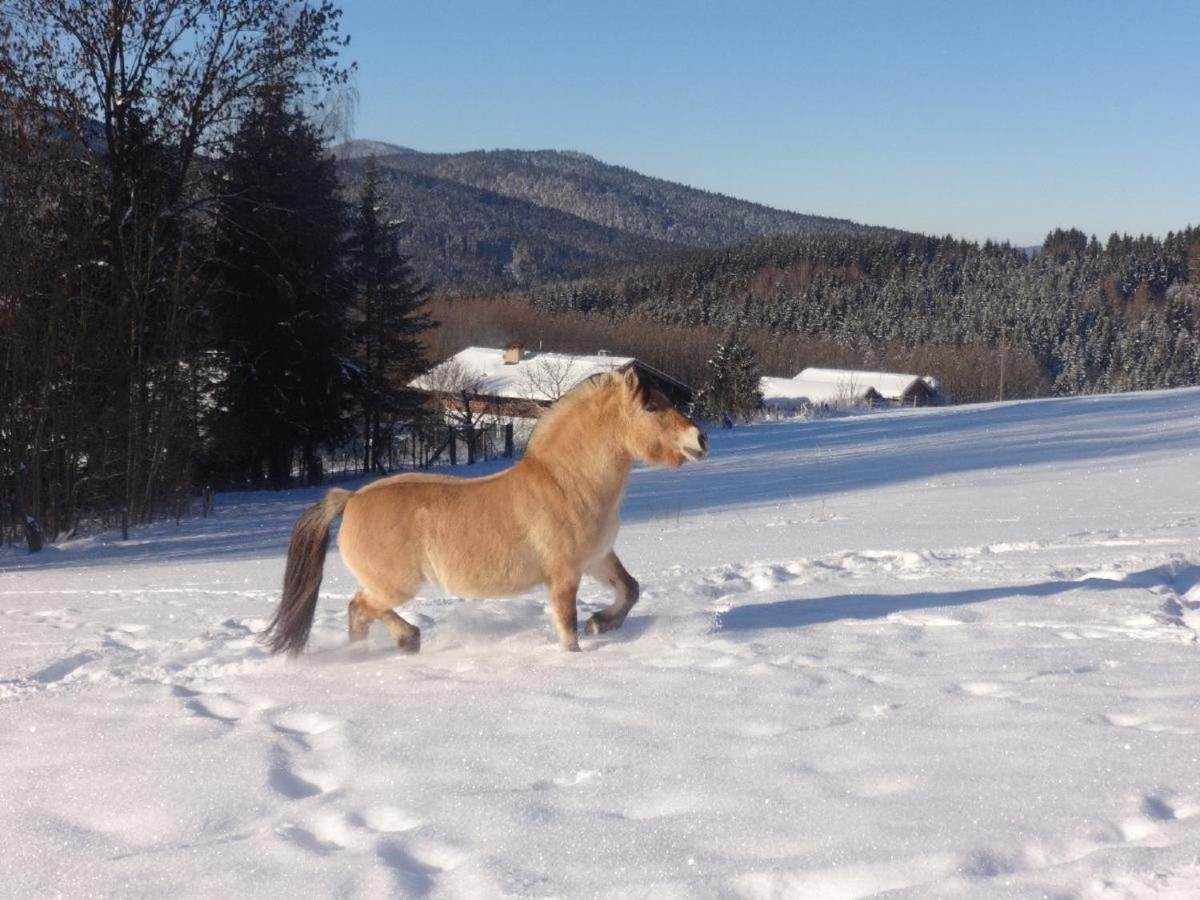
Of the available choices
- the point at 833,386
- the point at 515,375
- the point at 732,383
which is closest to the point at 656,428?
the point at 732,383

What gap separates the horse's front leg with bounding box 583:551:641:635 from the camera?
557cm

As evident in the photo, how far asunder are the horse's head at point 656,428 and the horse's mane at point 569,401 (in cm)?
13

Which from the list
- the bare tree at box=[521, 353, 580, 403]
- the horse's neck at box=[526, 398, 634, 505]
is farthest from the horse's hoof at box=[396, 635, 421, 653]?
the bare tree at box=[521, 353, 580, 403]

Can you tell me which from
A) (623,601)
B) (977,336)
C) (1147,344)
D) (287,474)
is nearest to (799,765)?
(623,601)

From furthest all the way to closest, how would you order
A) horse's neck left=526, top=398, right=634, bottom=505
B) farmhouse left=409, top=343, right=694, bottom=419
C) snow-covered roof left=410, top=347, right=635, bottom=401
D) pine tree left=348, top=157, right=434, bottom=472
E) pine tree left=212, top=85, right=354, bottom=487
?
snow-covered roof left=410, top=347, right=635, bottom=401 < farmhouse left=409, top=343, right=694, bottom=419 < pine tree left=348, top=157, right=434, bottom=472 < pine tree left=212, top=85, right=354, bottom=487 < horse's neck left=526, top=398, right=634, bottom=505

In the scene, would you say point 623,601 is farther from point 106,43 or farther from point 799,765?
point 106,43

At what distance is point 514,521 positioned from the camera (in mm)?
5293

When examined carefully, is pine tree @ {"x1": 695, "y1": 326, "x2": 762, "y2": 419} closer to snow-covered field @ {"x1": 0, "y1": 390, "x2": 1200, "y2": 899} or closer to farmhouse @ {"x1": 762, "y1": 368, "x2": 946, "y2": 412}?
farmhouse @ {"x1": 762, "y1": 368, "x2": 946, "y2": 412}

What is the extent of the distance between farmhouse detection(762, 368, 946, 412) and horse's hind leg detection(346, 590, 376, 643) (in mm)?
69490

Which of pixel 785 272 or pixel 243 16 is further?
pixel 785 272

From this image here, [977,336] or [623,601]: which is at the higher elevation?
[977,336]

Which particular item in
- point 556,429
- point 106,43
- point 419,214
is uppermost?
point 419,214

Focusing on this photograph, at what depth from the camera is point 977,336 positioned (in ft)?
375

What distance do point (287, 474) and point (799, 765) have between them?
92.0 ft
